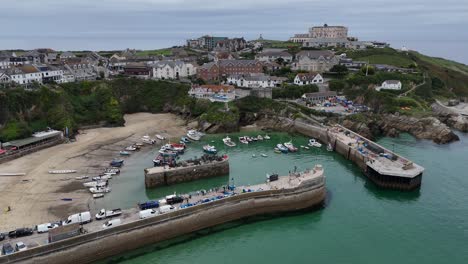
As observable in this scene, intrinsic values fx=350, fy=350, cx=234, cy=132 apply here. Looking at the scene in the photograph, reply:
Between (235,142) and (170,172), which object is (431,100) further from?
(170,172)

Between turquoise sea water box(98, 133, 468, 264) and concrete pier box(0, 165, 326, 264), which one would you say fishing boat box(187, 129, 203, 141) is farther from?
concrete pier box(0, 165, 326, 264)

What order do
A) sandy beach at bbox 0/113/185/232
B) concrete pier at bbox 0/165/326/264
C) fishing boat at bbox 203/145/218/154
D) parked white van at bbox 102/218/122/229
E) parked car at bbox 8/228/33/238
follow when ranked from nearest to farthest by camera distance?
concrete pier at bbox 0/165/326/264, parked car at bbox 8/228/33/238, parked white van at bbox 102/218/122/229, sandy beach at bbox 0/113/185/232, fishing boat at bbox 203/145/218/154

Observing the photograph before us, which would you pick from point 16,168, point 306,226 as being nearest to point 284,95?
point 306,226

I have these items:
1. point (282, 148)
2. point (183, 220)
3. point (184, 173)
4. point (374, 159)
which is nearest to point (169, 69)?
point (282, 148)

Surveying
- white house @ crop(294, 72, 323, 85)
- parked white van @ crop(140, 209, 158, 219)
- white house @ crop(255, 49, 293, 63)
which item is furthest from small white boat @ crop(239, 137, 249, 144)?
white house @ crop(255, 49, 293, 63)

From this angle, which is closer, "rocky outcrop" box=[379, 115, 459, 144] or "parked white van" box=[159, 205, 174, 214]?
"parked white van" box=[159, 205, 174, 214]
